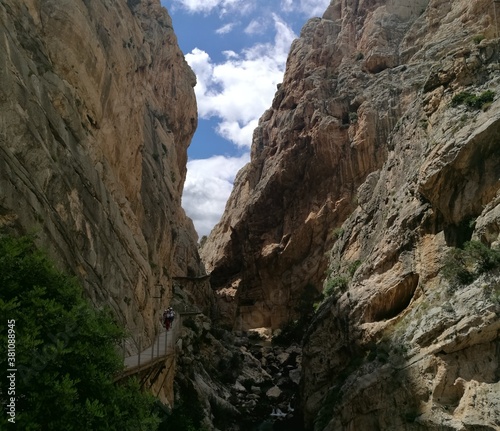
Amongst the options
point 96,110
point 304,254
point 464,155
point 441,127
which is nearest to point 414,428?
point 464,155

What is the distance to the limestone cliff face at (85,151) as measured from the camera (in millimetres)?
11453

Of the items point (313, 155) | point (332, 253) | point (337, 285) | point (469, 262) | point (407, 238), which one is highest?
point (313, 155)

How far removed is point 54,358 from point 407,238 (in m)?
17.7

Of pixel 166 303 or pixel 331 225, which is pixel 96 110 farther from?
pixel 331 225

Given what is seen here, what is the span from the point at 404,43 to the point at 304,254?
2811 centimetres

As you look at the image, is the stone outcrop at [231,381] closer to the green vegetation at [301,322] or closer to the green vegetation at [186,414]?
the green vegetation at [186,414]

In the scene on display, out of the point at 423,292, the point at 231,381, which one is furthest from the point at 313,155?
the point at 423,292

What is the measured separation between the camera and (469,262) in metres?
16.9

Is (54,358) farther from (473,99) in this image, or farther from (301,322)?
(301,322)

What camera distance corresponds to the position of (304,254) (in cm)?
5397

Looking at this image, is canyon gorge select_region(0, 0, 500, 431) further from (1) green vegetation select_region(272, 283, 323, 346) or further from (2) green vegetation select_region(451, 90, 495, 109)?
(1) green vegetation select_region(272, 283, 323, 346)

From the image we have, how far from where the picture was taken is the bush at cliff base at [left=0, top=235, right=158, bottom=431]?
5824mm

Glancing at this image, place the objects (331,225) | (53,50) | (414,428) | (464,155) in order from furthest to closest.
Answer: (331,225), (464,155), (53,50), (414,428)

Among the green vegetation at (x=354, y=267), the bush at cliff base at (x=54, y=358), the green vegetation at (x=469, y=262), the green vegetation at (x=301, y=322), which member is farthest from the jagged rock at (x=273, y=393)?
the bush at cliff base at (x=54, y=358)
